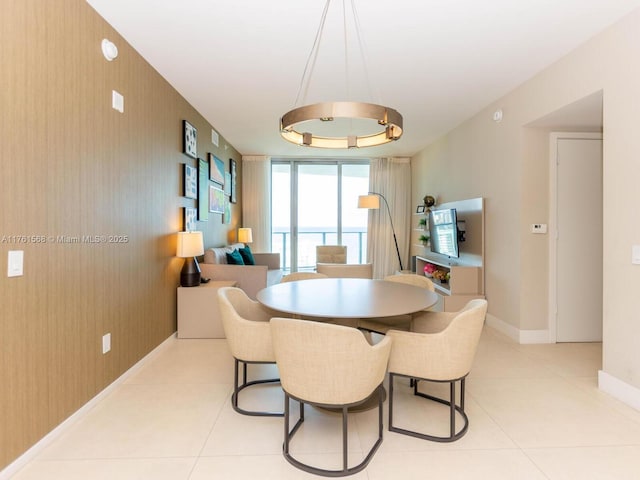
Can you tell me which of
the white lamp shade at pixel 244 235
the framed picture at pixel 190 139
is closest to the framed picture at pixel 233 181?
the white lamp shade at pixel 244 235

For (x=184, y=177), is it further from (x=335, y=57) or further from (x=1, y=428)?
(x=1, y=428)

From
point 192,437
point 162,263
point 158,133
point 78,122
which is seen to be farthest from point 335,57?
point 192,437

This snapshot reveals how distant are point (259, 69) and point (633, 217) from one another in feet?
10.3

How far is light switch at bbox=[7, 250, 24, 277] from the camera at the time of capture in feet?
5.67

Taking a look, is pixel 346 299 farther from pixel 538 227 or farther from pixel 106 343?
pixel 538 227

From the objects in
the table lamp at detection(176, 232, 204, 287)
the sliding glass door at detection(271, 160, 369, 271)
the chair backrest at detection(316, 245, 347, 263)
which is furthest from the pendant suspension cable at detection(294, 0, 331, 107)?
the sliding glass door at detection(271, 160, 369, 271)

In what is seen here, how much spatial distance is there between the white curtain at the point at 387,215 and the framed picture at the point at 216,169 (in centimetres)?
324

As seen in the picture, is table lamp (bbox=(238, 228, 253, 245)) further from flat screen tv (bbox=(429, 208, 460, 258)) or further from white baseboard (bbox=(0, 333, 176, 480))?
white baseboard (bbox=(0, 333, 176, 480))

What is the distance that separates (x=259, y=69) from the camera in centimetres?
334

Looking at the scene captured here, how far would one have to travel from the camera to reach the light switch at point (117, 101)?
2.64 m

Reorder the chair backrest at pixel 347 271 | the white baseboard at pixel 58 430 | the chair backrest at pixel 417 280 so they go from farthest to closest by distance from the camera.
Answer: the chair backrest at pixel 347 271 < the chair backrest at pixel 417 280 < the white baseboard at pixel 58 430

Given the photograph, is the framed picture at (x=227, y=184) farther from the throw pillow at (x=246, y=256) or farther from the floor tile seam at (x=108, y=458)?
the floor tile seam at (x=108, y=458)

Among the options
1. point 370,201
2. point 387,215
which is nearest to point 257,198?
point 370,201

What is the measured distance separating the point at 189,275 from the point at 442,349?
9.20ft
